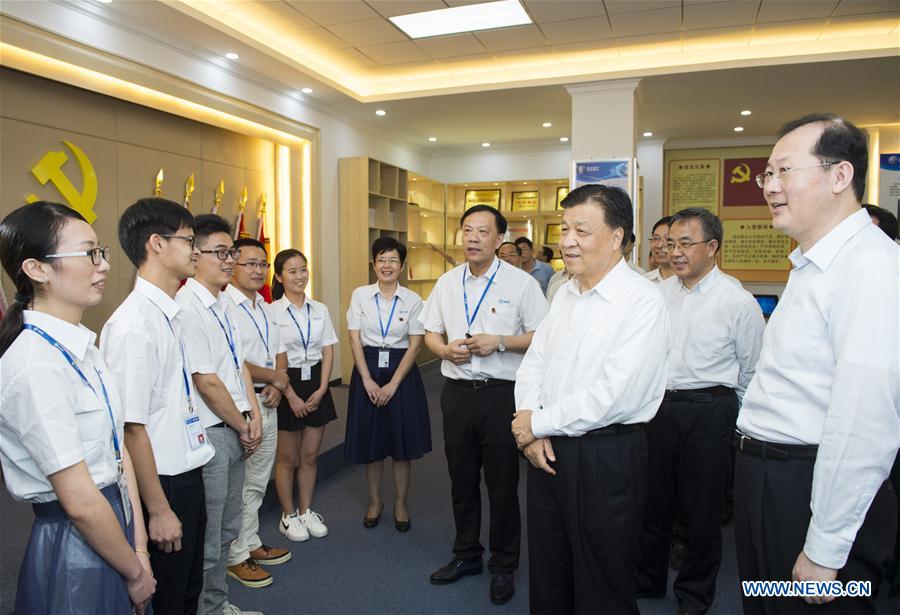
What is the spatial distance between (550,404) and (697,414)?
3.15ft

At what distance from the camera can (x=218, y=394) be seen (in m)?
2.10

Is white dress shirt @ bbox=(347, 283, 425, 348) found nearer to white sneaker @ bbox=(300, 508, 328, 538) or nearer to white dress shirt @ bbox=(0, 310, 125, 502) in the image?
white sneaker @ bbox=(300, 508, 328, 538)

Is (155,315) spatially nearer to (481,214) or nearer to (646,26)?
(481,214)

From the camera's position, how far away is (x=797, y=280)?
1.50 metres

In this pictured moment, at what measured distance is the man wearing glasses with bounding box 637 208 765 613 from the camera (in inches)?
96.9

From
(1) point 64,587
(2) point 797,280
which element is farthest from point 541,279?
(1) point 64,587

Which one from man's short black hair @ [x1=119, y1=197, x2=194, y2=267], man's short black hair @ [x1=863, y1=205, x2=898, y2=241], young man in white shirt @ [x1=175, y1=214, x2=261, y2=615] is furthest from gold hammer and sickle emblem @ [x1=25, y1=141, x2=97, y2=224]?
man's short black hair @ [x1=863, y1=205, x2=898, y2=241]

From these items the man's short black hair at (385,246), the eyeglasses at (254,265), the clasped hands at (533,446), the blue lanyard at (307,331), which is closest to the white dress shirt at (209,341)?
the eyeglasses at (254,265)

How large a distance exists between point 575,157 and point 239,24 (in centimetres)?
329

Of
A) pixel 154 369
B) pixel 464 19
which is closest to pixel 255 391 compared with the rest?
pixel 154 369

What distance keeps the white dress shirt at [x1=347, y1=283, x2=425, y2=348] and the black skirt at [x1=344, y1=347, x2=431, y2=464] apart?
0.23ft

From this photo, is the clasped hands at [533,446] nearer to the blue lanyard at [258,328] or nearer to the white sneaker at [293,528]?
the blue lanyard at [258,328]

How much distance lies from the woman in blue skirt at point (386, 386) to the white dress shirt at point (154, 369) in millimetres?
1567

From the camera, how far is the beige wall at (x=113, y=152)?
3.85 meters
